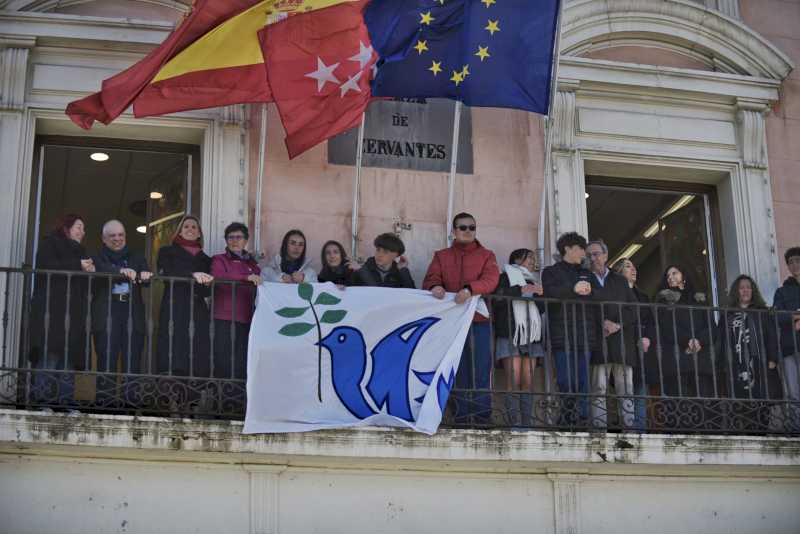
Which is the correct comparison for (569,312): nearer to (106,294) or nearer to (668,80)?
(668,80)

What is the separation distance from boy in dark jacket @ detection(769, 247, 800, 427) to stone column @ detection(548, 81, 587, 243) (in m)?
1.70

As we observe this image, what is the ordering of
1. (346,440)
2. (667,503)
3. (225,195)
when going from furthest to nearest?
(225,195), (667,503), (346,440)

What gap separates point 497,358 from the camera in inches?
487

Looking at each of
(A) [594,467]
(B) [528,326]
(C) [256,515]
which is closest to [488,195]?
(B) [528,326]

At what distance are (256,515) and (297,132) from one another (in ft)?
9.66

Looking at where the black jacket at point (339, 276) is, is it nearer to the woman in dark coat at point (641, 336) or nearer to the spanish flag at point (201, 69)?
the spanish flag at point (201, 69)

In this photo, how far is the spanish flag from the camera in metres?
12.0

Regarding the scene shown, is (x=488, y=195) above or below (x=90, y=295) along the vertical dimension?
above

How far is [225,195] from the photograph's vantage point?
512 inches

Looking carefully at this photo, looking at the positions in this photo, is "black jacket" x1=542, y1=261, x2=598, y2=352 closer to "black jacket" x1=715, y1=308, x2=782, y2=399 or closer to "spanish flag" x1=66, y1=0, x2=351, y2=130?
"black jacket" x1=715, y1=308, x2=782, y2=399

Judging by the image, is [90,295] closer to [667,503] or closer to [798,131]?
[667,503]

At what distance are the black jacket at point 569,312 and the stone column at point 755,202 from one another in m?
2.09

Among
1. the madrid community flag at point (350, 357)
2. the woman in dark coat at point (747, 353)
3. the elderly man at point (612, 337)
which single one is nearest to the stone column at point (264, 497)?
the madrid community flag at point (350, 357)

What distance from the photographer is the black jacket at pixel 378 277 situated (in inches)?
482
